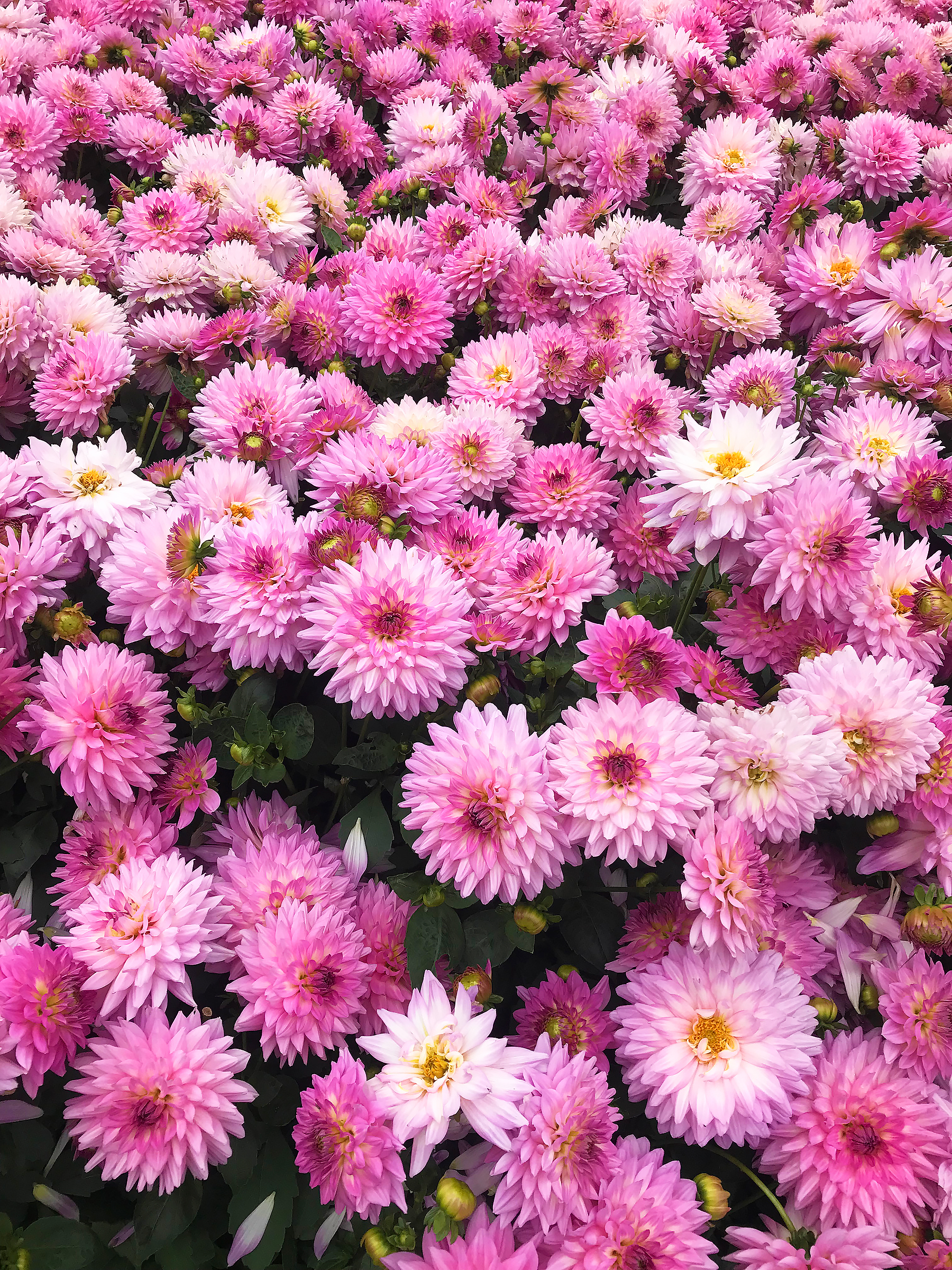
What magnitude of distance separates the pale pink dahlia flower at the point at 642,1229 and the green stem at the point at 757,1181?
11cm

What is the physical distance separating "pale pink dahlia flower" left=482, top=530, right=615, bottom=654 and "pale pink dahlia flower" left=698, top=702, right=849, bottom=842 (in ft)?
1.05

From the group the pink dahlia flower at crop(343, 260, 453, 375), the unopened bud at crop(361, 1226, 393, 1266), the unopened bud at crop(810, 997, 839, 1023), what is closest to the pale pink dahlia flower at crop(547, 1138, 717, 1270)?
the unopened bud at crop(361, 1226, 393, 1266)

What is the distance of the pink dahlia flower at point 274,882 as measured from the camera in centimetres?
134

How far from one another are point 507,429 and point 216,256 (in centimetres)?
92

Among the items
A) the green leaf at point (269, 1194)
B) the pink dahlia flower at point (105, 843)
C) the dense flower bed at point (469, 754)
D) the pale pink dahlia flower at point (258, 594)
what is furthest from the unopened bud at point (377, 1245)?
the pale pink dahlia flower at point (258, 594)

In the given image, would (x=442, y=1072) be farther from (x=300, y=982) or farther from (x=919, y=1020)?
(x=919, y=1020)

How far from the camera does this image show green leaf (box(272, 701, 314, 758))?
1.43m

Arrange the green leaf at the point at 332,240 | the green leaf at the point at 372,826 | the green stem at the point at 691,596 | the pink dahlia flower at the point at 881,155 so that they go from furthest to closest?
the pink dahlia flower at the point at 881,155
the green leaf at the point at 332,240
the green stem at the point at 691,596
the green leaf at the point at 372,826

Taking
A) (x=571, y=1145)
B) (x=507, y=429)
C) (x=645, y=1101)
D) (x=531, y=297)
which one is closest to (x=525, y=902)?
(x=571, y=1145)

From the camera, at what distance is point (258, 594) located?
1.43 meters

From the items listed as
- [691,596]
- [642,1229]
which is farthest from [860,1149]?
[691,596]

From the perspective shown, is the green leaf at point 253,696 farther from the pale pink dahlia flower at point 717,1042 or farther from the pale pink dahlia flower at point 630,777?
the pale pink dahlia flower at point 717,1042

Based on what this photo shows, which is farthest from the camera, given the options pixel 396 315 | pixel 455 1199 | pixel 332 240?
pixel 332 240

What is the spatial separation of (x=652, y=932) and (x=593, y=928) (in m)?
0.10
